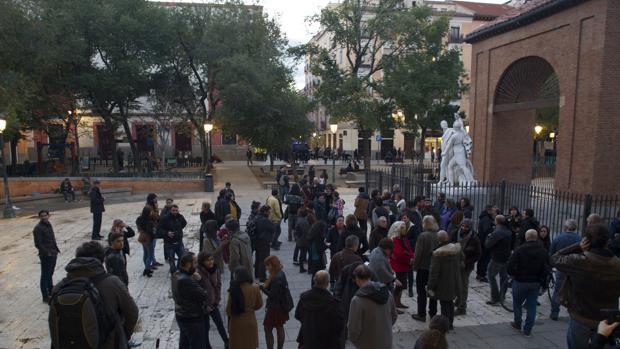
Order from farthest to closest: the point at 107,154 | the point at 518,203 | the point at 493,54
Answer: the point at 107,154, the point at 493,54, the point at 518,203

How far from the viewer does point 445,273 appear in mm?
6246

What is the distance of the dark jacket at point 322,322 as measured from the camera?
4520mm

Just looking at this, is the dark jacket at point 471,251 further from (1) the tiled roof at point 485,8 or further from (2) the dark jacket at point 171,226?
(1) the tiled roof at point 485,8

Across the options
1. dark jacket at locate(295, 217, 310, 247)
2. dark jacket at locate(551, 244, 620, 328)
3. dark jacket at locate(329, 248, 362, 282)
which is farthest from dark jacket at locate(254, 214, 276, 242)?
Result: dark jacket at locate(551, 244, 620, 328)

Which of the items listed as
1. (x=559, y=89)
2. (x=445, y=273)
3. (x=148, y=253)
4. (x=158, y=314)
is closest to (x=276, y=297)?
(x=445, y=273)

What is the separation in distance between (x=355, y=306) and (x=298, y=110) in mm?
22387

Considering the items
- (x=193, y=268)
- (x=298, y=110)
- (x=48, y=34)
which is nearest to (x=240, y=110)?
(x=298, y=110)

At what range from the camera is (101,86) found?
25031mm

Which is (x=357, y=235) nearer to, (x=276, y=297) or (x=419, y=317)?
(x=419, y=317)

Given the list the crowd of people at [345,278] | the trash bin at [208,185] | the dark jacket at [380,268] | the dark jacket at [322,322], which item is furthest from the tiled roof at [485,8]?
the dark jacket at [322,322]

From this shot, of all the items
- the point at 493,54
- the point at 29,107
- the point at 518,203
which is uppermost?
the point at 493,54

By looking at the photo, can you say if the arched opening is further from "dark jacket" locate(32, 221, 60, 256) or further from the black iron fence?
"dark jacket" locate(32, 221, 60, 256)

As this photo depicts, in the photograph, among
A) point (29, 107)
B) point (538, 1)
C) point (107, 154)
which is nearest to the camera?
point (538, 1)

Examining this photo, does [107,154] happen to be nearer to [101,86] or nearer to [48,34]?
[101,86]
